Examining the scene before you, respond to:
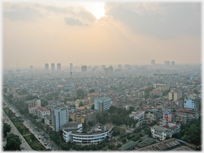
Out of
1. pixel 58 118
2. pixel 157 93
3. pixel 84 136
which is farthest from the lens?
pixel 157 93

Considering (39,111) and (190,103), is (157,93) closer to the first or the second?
(190,103)

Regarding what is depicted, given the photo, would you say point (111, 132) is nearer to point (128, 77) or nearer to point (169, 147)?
point (169, 147)

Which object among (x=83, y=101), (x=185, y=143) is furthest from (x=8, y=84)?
(x=185, y=143)

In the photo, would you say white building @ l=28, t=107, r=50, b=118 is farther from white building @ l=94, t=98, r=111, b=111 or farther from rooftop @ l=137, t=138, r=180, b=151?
rooftop @ l=137, t=138, r=180, b=151

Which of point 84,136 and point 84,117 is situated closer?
point 84,136

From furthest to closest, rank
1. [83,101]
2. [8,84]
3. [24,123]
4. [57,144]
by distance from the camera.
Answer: [8,84], [83,101], [24,123], [57,144]

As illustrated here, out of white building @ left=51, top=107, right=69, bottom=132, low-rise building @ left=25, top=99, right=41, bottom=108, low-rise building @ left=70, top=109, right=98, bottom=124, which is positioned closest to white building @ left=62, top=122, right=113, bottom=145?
white building @ left=51, top=107, right=69, bottom=132

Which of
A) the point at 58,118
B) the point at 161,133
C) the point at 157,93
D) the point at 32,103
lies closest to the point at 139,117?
the point at 161,133

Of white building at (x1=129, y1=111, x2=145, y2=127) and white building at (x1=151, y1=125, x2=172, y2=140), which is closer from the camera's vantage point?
white building at (x1=151, y1=125, x2=172, y2=140)
